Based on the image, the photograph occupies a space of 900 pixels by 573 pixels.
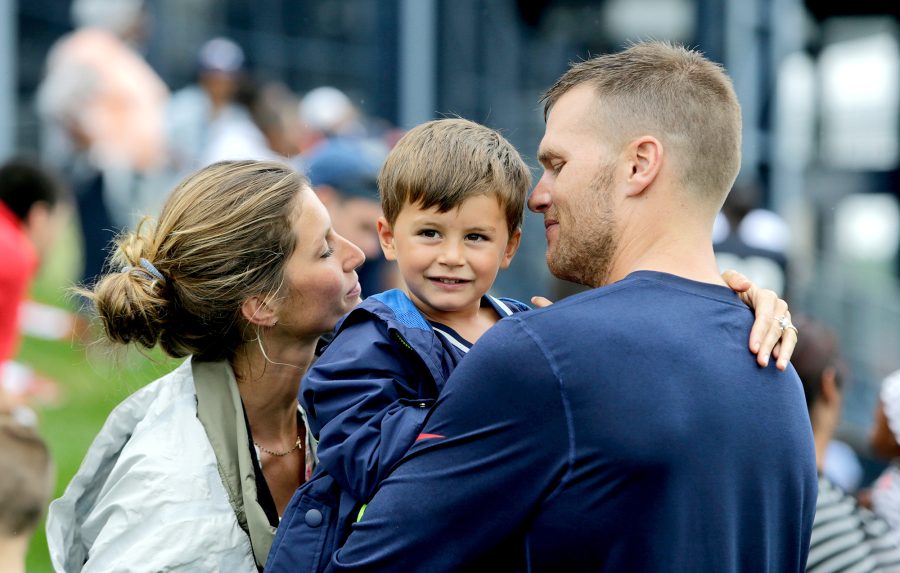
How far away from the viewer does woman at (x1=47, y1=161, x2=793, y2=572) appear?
8.20ft

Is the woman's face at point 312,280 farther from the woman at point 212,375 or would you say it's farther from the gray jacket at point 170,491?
the gray jacket at point 170,491

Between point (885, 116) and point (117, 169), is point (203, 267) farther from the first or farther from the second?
point (885, 116)

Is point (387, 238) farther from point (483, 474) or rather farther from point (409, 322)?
point (483, 474)

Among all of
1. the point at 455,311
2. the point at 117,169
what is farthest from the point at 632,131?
the point at 117,169

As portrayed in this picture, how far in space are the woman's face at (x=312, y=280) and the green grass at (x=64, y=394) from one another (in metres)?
3.01

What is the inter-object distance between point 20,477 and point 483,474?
1877mm

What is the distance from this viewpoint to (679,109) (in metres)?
2.33

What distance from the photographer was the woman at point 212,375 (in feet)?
A: 8.20

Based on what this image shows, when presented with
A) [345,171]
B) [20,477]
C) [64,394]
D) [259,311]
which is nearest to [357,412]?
[259,311]

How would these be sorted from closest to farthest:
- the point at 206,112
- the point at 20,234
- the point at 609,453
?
the point at 609,453, the point at 20,234, the point at 206,112

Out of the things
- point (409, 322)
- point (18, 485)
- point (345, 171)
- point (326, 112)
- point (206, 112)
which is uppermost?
point (409, 322)

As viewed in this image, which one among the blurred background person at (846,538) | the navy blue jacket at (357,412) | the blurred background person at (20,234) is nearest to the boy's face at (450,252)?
the navy blue jacket at (357,412)

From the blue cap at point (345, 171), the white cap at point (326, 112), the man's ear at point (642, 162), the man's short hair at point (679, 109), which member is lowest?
the white cap at point (326, 112)

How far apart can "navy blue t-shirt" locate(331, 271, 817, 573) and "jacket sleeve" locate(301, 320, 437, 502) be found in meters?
0.10
